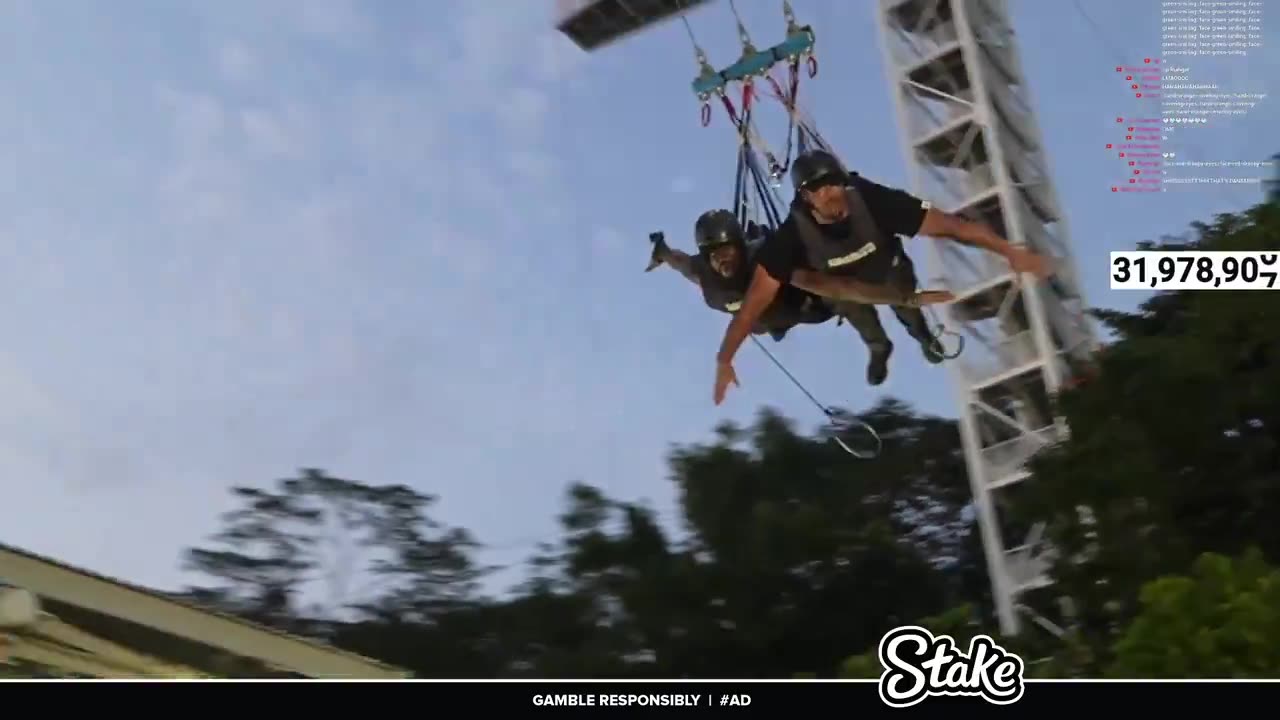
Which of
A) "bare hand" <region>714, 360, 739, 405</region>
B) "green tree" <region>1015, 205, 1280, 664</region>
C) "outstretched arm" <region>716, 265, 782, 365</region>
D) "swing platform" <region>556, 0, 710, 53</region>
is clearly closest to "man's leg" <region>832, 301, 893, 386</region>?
"outstretched arm" <region>716, 265, 782, 365</region>

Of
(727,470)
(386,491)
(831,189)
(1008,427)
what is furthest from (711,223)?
(1008,427)

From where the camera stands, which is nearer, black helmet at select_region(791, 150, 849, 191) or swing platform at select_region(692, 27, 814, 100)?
black helmet at select_region(791, 150, 849, 191)

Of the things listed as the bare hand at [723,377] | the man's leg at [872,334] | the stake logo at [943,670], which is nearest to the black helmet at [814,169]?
the man's leg at [872,334]

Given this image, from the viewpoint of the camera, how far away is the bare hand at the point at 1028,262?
8.62 metres

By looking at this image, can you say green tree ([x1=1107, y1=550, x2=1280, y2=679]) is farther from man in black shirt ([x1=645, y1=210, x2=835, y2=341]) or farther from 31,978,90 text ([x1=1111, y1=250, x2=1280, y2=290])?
man in black shirt ([x1=645, y1=210, x2=835, y2=341])

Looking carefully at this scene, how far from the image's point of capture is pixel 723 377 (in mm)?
8273

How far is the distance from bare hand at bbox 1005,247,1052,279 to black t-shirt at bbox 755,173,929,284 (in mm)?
986

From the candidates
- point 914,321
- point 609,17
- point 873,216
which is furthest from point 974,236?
point 609,17

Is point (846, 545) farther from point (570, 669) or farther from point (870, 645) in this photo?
point (570, 669)

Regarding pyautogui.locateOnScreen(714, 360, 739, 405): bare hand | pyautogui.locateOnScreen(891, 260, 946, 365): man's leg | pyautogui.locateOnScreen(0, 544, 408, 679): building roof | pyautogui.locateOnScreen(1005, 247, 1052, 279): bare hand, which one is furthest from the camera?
pyautogui.locateOnScreen(1005, 247, 1052, 279): bare hand

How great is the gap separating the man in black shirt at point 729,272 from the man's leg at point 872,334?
0.10 meters

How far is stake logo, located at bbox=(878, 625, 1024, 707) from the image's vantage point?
20.0ft

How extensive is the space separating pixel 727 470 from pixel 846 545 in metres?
0.90
